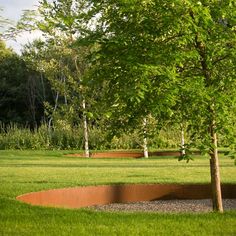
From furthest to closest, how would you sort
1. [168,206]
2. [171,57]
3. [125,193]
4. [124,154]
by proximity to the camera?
[124,154] < [125,193] < [168,206] < [171,57]

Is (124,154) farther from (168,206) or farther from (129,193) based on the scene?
(168,206)

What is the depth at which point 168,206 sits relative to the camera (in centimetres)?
1229

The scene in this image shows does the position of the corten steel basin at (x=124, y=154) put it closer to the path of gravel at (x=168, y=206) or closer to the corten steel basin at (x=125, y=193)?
the corten steel basin at (x=125, y=193)

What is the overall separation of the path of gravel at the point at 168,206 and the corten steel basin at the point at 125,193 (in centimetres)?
25

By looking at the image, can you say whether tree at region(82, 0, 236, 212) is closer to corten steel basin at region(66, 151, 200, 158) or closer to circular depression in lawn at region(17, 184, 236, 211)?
circular depression in lawn at region(17, 184, 236, 211)

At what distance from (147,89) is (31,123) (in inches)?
1836

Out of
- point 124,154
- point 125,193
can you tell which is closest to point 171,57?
point 125,193

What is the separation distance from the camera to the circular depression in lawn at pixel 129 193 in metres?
11.9

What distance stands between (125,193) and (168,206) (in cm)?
123

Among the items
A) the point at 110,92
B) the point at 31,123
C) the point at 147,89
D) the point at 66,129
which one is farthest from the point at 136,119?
the point at 31,123

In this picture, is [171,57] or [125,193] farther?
[125,193]

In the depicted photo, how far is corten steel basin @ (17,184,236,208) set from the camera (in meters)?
11.9

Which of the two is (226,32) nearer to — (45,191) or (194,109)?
(194,109)

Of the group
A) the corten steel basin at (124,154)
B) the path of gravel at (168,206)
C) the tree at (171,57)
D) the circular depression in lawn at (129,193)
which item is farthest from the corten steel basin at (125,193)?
the corten steel basin at (124,154)
